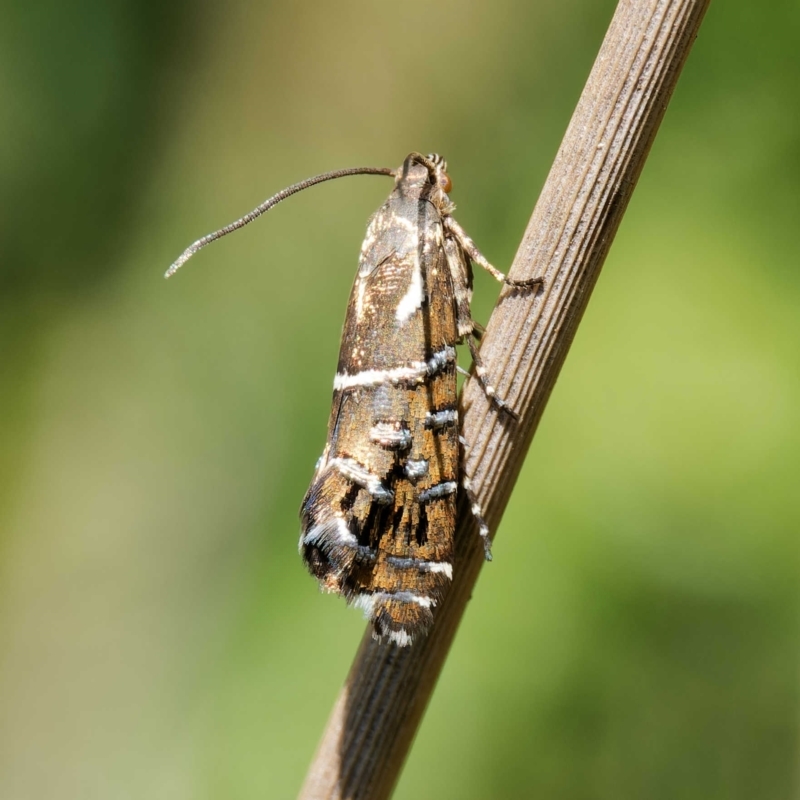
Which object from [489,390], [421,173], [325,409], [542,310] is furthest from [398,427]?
[325,409]

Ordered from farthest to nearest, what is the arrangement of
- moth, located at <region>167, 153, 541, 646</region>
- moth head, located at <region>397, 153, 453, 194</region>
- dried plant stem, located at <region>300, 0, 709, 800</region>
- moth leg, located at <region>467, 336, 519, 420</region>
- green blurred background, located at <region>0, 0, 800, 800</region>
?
green blurred background, located at <region>0, 0, 800, 800</region>
moth head, located at <region>397, 153, 453, 194</region>
moth, located at <region>167, 153, 541, 646</region>
moth leg, located at <region>467, 336, 519, 420</region>
dried plant stem, located at <region>300, 0, 709, 800</region>

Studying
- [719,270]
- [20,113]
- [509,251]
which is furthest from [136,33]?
[719,270]

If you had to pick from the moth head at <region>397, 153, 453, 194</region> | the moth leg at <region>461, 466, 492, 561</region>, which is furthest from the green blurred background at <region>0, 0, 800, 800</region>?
the moth leg at <region>461, 466, 492, 561</region>

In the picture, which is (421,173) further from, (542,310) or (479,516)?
(479,516)

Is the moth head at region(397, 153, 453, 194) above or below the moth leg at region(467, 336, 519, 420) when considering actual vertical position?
above

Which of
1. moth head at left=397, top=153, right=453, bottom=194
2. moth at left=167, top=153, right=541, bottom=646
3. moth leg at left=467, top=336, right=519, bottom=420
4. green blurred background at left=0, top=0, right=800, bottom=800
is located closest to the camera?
moth leg at left=467, top=336, right=519, bottom=420

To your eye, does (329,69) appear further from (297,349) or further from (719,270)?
(719,270)

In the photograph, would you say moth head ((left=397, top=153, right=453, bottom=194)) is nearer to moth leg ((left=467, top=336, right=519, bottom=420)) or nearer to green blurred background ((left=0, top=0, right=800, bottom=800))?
moth leg ((left=467, top=336, right=519, bottom=420))
